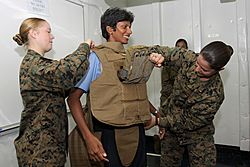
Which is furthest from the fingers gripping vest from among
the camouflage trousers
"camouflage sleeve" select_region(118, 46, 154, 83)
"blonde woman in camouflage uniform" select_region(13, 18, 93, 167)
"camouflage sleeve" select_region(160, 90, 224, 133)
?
the camouflage trousers

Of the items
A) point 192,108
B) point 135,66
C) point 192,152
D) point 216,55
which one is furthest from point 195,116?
point 135,66

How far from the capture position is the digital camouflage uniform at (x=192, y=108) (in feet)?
4.98

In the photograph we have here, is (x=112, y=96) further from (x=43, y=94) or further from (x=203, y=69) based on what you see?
(x=203, y=69)

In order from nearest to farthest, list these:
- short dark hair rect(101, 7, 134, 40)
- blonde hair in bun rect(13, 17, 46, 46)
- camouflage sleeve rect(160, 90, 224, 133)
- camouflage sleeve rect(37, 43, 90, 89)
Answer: camouflage sleeve rect(37, 43, 90, 89) → blonde hair in bun rect(13, 17, 46, 46) → short dark hair rect(101, 7, 134, 40) → camouflage sleeve rect(160, 90, 224, 133)

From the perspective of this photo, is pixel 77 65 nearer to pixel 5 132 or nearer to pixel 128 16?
pixel 128 16

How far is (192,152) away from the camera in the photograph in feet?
5.31

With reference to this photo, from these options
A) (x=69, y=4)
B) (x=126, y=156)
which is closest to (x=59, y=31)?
(x=69, y=4)

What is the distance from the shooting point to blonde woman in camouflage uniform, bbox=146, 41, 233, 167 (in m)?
1.46

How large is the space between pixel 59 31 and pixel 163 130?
3.74 ft

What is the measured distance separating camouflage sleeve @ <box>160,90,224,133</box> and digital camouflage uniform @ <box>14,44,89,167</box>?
763 millimetres

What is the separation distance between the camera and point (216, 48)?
146 cm

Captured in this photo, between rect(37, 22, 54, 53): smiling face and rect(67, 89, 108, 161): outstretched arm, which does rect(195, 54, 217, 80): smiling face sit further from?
rect(37, 22, 54, 53): smiling face

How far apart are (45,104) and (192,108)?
2.97 feet

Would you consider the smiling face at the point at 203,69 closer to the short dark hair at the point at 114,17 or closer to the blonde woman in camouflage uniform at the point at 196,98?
the blonde woman in camouflage uniform at the point at 196,98
